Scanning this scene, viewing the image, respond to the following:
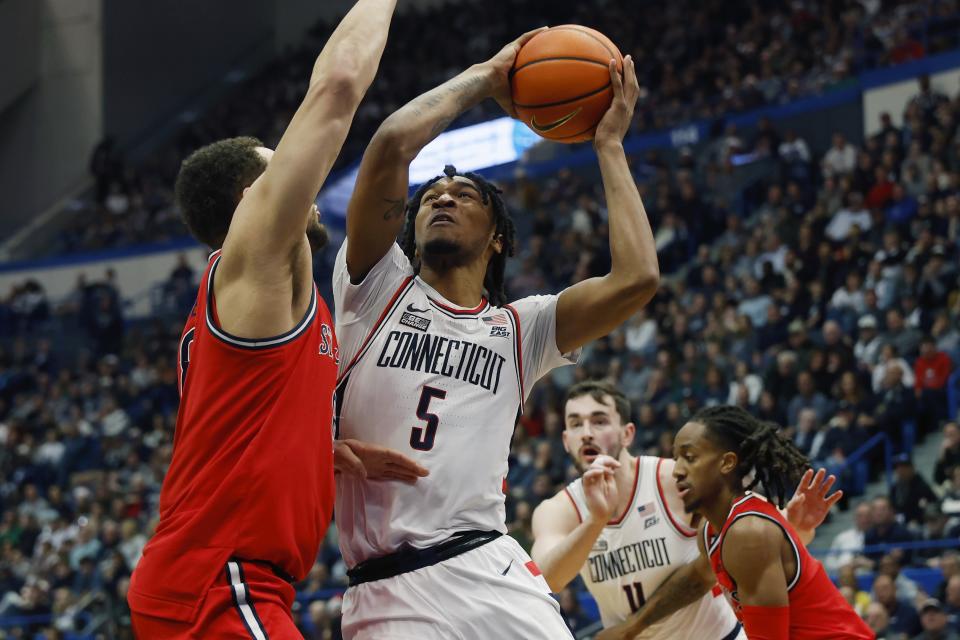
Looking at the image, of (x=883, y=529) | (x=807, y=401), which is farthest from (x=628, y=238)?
(x=807, y=401)

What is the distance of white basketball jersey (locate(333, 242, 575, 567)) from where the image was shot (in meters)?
3.57

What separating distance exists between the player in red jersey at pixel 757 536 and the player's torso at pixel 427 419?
42.0 inches

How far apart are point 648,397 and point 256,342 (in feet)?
34.5

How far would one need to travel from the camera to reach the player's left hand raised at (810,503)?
15.5 feet

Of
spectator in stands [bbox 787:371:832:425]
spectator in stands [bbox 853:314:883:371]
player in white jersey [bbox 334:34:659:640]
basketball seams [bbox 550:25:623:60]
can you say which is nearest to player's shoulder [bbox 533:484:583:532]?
player in white jersey [bbox 334:34:659:640]

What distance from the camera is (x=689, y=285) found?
15266 millimetres

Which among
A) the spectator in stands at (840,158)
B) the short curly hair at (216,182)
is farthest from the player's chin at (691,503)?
the spectator in stands at (840,158)

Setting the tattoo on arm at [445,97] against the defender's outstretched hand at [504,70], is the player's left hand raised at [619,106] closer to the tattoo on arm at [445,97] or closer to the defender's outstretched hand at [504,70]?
the defender's outstretched hand at [504,70]

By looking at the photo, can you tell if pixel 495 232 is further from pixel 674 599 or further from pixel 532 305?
pixel 674 599

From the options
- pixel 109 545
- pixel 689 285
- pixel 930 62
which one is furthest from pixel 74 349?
pixel 930 62

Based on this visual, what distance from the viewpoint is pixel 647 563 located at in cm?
536

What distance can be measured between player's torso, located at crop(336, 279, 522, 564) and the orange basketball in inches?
30.1

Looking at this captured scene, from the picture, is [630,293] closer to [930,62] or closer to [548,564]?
[548,564]

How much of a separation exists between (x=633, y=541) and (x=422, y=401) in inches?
83.4
